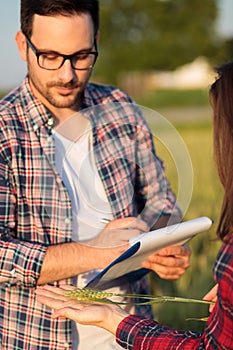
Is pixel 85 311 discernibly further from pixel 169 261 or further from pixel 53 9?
pixel 53 9

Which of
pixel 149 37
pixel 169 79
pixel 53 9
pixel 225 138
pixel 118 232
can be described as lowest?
pixel 169 79

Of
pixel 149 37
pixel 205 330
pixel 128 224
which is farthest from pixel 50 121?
pixel 149 37

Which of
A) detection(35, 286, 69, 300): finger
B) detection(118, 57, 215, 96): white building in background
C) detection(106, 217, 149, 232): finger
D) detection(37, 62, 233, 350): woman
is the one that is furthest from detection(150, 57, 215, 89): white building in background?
detection(37, 62, 233, 350): woman

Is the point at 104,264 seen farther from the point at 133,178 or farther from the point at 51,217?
the point at 133,178

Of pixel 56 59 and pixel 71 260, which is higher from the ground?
pixel 56 59

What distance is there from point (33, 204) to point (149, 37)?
4253cm

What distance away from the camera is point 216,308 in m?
1.49

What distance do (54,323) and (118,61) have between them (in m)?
42.0

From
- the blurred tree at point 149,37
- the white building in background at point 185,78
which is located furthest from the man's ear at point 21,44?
the white building in background at point 185,78

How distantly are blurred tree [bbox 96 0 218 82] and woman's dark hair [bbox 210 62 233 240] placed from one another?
41.2 m

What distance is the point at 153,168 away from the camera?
231cm

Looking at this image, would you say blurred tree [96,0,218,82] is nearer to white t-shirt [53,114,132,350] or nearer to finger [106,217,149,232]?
white t-shirt [53,114,132,350]

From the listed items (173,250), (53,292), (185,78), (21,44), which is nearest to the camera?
(53,292)

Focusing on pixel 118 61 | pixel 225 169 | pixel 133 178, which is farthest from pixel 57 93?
pixel 118 61
